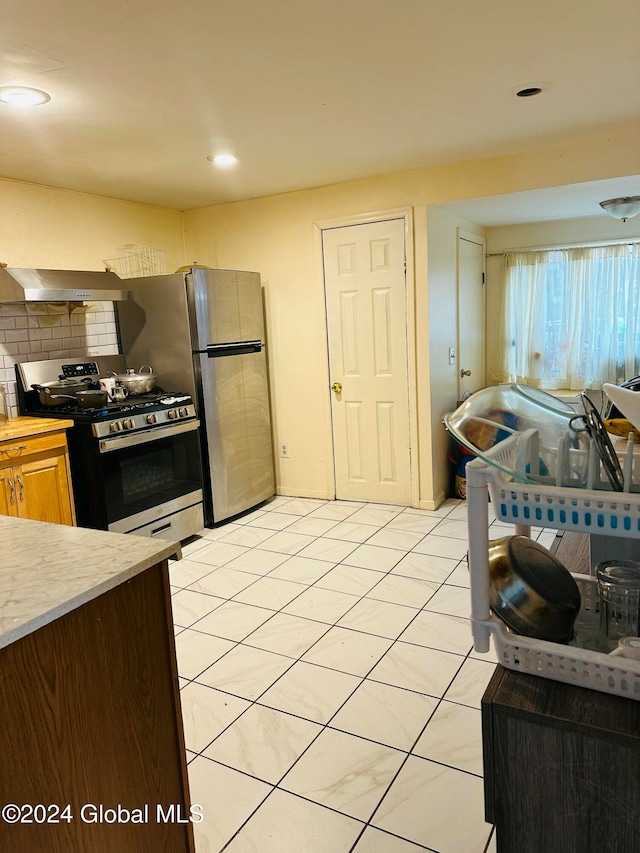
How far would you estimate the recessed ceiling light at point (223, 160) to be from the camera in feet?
11.5

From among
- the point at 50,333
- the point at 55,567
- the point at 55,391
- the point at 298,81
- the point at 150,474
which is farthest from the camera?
the point at 50,333

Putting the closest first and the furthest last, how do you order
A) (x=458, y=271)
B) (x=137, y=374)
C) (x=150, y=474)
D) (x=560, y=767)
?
(x=560, y=767)
(x=150, y=474)
(x=137, y=374)
(x=458, y=271)

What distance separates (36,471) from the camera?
3334 mm

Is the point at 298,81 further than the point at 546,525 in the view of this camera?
Yes

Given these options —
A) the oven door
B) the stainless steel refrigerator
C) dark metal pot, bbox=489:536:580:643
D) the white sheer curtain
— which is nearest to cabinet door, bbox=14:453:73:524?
the oven door

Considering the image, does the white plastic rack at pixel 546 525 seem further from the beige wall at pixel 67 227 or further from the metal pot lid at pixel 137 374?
the beige wall at pixel 67 227

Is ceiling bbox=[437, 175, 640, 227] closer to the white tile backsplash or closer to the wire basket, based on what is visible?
the wire basket

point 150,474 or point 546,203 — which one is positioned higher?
point 546,203

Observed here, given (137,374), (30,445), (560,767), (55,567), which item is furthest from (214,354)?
(560,767)

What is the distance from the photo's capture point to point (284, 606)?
3.09 metres

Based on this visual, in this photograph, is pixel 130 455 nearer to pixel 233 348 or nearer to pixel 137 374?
pixel 137 374

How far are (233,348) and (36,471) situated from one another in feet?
5.28

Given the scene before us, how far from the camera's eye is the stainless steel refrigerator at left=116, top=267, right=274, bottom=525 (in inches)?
162

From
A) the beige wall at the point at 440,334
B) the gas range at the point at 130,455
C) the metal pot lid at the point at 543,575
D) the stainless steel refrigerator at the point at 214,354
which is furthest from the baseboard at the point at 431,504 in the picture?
the metal pot lid at the point at 543,575
